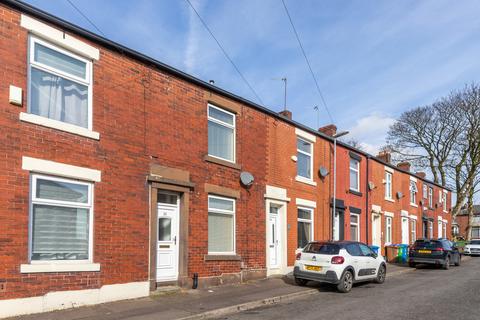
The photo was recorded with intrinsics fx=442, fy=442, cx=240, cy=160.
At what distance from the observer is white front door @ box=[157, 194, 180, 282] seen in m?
11.6

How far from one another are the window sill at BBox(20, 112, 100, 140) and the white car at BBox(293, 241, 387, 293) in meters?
6.99

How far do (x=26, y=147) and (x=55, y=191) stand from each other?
1.10 m

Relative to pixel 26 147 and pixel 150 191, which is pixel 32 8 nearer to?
pixel 26 147

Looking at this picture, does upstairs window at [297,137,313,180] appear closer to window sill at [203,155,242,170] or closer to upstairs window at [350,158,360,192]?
window sill at [203,155,242,170]

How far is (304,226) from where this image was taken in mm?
17594

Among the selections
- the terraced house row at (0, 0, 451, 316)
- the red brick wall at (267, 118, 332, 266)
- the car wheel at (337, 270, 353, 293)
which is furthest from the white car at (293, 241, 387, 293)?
the red brick wall at (267, 118, 332, 266)

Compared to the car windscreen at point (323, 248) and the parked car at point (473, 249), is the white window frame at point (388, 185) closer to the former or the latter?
the parked car at point (473, 249)

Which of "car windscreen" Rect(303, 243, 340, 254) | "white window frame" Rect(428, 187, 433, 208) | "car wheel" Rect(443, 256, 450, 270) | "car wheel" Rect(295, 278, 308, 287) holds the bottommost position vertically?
"car wheel" Rect(443, 256, 450, 270)

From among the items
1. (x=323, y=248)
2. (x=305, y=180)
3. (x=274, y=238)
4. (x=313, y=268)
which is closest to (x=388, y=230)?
(x=305, y=180)

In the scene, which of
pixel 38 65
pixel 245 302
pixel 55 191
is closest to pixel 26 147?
pixel 55 191

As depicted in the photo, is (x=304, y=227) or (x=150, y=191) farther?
(x=304, y=227)

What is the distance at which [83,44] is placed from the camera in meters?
9.99

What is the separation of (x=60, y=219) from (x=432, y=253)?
1745cm

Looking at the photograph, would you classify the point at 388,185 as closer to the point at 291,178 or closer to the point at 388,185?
the point at 388,185
